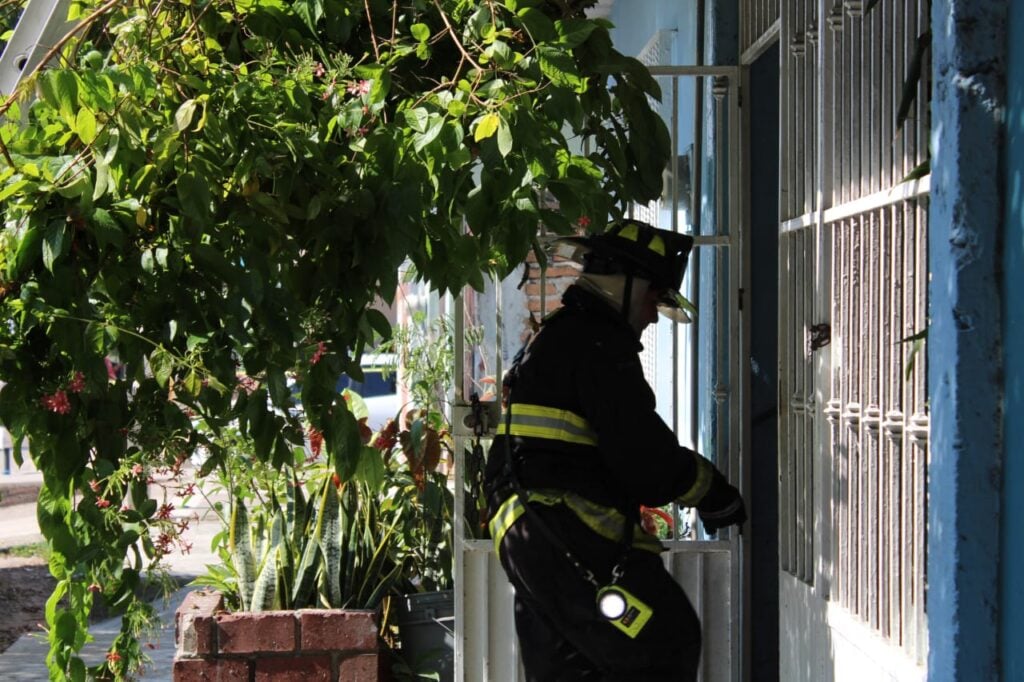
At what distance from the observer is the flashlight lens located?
371 centimetres

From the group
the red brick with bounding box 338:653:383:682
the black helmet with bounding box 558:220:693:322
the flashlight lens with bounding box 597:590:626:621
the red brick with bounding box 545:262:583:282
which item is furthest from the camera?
the red brick with bounding box 545:262:583:282

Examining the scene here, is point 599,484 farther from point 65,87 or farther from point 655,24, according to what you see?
point 655,24

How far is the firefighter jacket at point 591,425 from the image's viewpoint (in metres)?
3.77

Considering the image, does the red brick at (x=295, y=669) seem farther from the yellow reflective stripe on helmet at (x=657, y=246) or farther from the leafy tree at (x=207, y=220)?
the yellow reflective stripe on helmet at (x=657, y=246)

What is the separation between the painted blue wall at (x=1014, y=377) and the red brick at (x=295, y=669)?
3283mm

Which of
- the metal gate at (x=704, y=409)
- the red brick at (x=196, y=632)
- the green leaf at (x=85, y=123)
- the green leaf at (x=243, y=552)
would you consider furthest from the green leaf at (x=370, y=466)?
the green leaf at (x=243, y=552)

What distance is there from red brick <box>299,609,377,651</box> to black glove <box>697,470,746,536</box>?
6.02 feet

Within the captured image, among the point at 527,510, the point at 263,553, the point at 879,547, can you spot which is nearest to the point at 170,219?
the point at 527,510

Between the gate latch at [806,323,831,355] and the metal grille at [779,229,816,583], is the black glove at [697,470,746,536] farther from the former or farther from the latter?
the gate latch at [806,323,831,355]

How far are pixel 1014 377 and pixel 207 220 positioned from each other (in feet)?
5.42

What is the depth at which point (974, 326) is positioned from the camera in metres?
2.62

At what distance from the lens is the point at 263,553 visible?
574 cm

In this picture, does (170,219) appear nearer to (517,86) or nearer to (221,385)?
(221,385)

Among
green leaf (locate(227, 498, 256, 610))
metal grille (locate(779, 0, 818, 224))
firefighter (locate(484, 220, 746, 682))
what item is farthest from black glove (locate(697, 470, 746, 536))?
green leaf (locate(227, 498, 256, 610))
